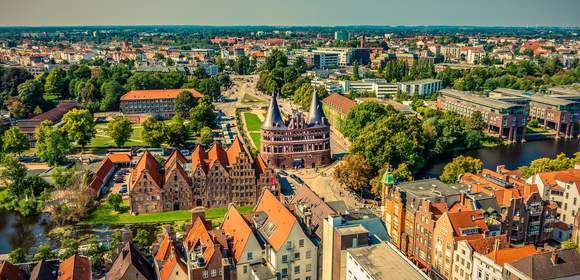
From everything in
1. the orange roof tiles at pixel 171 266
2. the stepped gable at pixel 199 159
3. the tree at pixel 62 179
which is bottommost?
the tree at pixel 62 179

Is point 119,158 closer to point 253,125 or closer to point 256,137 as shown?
point 256,137

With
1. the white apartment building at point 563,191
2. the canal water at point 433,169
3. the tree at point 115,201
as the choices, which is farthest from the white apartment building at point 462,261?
the tree at point 115,201

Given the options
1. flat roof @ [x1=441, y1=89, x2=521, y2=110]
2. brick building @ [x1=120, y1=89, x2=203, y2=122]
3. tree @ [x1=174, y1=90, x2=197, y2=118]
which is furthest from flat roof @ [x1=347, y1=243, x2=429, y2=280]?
brick building @ [x1=120, y1=89, x2=203, y2=122]

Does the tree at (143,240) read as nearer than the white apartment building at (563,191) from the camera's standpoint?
Yes

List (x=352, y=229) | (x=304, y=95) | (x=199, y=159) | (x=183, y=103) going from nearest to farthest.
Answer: (x=352, y=229) → (x=199, y=159) → (x=183, y=103) → (x=304, y=95)

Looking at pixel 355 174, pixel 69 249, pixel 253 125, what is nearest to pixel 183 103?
pixel 253 125

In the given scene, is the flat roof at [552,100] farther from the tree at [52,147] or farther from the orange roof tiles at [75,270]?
the orange roof tiles at [75,270]
